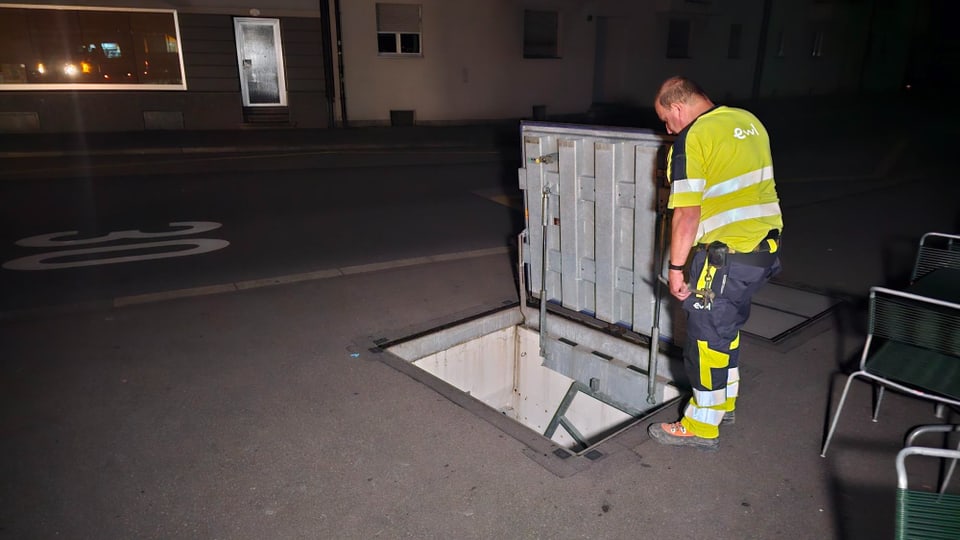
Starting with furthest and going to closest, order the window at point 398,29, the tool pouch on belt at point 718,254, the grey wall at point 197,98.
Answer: the window at point 398,29 < the grey wall at point 197,98 < the tool pouch on belt at point 718,254

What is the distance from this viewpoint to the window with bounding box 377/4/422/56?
709 inches

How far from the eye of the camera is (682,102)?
3.37m

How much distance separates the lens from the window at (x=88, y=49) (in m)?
15.4

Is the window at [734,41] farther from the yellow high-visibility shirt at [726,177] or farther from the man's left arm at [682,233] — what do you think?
the man's left arm at [682,233]

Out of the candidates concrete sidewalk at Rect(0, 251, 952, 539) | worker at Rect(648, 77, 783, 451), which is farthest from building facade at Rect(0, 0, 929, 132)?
worker at Rect(648, 77, 783, 451)

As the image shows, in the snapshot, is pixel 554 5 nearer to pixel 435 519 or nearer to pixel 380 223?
pixel 380 223

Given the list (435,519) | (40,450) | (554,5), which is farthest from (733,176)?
(554,5)

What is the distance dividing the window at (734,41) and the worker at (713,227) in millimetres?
25821

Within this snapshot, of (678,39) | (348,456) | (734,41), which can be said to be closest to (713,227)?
(348,456)

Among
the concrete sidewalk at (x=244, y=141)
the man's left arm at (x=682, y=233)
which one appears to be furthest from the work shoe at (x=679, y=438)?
the concrete sidewalk at (x=244, y=141)

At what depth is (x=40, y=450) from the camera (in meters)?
3.59

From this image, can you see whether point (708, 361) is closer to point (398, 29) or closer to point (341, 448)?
point (341, 448)

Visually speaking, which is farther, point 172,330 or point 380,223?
point 380,223

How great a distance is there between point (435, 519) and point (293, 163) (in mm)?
11473
